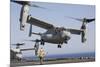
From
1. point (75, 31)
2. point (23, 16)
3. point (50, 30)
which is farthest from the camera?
point (75, 31)

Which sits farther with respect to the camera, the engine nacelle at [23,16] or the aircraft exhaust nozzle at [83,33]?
the aircraft exhaust nozzle at [83,33]

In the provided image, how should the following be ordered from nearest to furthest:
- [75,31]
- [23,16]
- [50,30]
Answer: [23,16]
[50,30]
[75,31]

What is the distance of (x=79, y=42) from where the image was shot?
8.51 feet

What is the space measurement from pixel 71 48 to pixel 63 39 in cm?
14

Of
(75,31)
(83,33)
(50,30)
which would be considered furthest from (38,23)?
(83,33)

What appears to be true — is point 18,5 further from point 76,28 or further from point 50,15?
point 76,28

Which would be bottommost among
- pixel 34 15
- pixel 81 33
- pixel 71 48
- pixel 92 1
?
pixel 71 48

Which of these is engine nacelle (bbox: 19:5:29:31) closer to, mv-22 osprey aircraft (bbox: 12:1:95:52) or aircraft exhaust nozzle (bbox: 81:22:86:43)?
mv-22 osprey aircraft (bbox: 12:1:95:52)

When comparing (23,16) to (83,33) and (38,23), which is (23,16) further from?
(83,33)

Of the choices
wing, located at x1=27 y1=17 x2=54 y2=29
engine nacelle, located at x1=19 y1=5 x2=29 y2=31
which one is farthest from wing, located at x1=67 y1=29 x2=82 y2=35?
engine nacelle, located at x1=19 y1=5 x2=29 y2=31

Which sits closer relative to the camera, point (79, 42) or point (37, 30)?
point (37, 30)

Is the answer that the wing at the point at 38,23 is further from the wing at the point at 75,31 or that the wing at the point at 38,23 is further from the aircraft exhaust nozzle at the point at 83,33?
the aircraft exhaust nozzle at the point at 83,33

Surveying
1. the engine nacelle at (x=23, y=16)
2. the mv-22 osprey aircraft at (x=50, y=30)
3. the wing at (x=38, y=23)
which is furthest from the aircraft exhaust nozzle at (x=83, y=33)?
the engine nacelle at (x=23, y=16)

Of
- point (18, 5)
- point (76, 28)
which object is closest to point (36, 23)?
point (18, 5)
